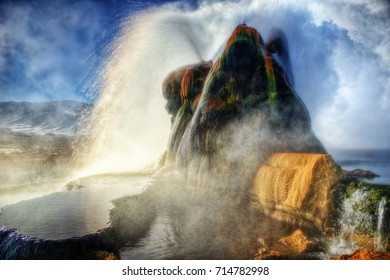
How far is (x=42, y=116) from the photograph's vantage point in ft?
52.2

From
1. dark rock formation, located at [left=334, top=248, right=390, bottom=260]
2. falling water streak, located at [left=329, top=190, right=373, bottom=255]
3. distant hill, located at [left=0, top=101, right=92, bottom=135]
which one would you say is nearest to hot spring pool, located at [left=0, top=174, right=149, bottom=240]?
dark rock formation, located at [left=334, top=248, right=390, bottom=260]

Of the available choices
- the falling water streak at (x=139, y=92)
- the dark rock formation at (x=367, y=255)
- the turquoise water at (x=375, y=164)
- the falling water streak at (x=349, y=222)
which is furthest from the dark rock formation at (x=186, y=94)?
the turquoise water at (x=375, y=164)

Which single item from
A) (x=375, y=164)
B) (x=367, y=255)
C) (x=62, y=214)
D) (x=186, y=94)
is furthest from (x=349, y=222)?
(x=375, y=164)

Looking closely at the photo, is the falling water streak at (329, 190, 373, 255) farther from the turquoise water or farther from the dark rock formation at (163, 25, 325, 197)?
the turquoise water

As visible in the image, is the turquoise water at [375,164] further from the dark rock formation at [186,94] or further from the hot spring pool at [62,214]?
the hot spring pool at [62,214]

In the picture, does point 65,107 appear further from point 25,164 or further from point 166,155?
point 166,155

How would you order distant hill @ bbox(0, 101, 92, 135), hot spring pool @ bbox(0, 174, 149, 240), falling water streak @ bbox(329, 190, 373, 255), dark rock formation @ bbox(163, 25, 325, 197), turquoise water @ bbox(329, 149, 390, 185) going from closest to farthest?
hot spring pool @ bbox(0, 174, 149, 240), falling water streak @ bbox(329, 190, 373, 255), dark rock formation @ bbox(163, 25, 325, 197), distant hill @ bbox(0, 101, 92, 135), turquoise water @ bbox(329, 149, 390, 185)

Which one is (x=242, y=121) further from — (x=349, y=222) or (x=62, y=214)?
(x=62, y=214)

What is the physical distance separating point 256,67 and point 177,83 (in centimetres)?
504

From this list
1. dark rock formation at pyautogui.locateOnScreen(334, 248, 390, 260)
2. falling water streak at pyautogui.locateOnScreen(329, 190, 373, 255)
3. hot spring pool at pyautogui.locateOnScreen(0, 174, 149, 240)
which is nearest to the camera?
dark rock formation at pyautogui.locateOnScreen(334, 248, 390, 260)

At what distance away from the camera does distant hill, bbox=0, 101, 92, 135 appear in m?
11.5

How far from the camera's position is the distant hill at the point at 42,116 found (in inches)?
454

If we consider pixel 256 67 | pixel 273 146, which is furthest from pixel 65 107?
pixel 273 146
